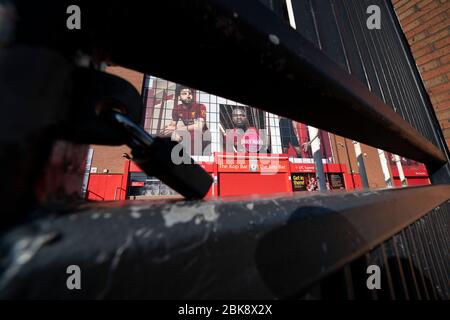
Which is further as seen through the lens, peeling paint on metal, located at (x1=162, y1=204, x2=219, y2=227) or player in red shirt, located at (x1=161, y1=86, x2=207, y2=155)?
player in red shirt, located at (x1=161, y1=86, x2=207, y2=155)

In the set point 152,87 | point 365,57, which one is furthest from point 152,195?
point 365,57

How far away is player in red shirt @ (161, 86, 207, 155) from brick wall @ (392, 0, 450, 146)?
7919mm

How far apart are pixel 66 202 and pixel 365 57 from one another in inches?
53.1

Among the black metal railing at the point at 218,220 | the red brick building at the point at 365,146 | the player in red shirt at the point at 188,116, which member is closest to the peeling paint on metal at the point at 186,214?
the black metal railing at the point at 218,220

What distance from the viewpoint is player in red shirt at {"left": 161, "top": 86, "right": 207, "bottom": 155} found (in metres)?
9.76

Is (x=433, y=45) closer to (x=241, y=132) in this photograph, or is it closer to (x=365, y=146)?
(x=365, y=146)

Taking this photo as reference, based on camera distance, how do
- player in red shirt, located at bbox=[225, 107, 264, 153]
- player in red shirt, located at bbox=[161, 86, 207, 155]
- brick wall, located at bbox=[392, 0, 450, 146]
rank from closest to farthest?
1. brick wall, located at bbox=[392, 0, 450, 146]
2. player in red shirt, located at bbox=[225, 107, 264, 153]
3. player in red shirt, located at bbox=[161, 86, 207, 155]

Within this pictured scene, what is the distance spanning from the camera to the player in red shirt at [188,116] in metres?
9.76

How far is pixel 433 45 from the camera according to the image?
2225 millimetres

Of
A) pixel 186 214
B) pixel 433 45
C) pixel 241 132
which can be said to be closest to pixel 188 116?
pixel 241 132

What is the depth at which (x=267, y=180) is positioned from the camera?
7.88 m

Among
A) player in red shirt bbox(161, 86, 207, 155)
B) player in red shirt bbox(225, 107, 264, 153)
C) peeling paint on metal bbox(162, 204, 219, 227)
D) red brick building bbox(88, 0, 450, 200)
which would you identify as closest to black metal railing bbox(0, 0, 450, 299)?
peeling paint on metal bbox(162, 204, 219, 227)

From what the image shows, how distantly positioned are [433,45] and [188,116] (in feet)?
29.1

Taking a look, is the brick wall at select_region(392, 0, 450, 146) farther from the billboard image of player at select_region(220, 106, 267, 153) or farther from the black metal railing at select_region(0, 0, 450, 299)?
the billboard image of player at select_region(220, 106, 267, 153)
